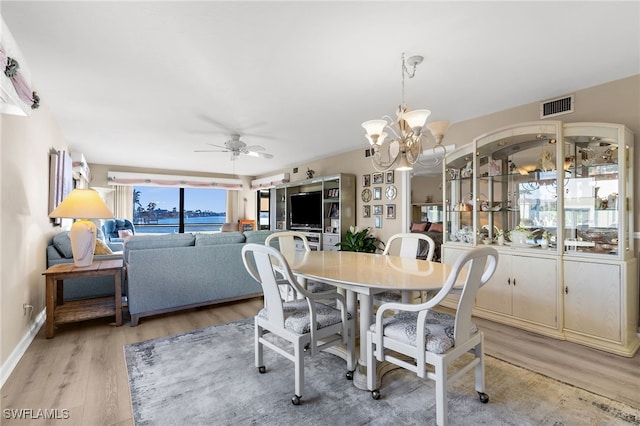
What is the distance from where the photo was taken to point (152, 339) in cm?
269

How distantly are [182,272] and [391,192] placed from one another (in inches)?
122

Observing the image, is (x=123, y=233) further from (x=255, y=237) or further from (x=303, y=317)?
(x=303, y=317)

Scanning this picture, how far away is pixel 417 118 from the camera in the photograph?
199cm

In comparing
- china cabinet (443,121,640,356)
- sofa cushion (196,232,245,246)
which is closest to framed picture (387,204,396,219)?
china cabinet (443,121,640,356)

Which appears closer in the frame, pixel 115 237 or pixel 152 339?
pixel 152 339

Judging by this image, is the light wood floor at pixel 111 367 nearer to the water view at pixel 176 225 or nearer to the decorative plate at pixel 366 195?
the decorative plate at pixel 366 195

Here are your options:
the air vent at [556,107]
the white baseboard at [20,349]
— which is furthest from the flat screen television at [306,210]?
the white baseboard at [20,349]

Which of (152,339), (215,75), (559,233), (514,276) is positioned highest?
(215,75)

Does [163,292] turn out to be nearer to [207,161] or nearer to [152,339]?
[152,339]

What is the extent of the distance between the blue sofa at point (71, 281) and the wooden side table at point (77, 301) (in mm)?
137

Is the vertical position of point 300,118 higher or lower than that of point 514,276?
higher

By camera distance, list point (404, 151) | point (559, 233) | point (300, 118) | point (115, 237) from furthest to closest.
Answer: point (115, 237)
point (300, 118)
point (559, 233)
point (404, 151)

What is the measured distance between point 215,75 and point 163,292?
2.21 meters

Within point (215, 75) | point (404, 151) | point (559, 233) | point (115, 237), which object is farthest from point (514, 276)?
point (115, 237)
